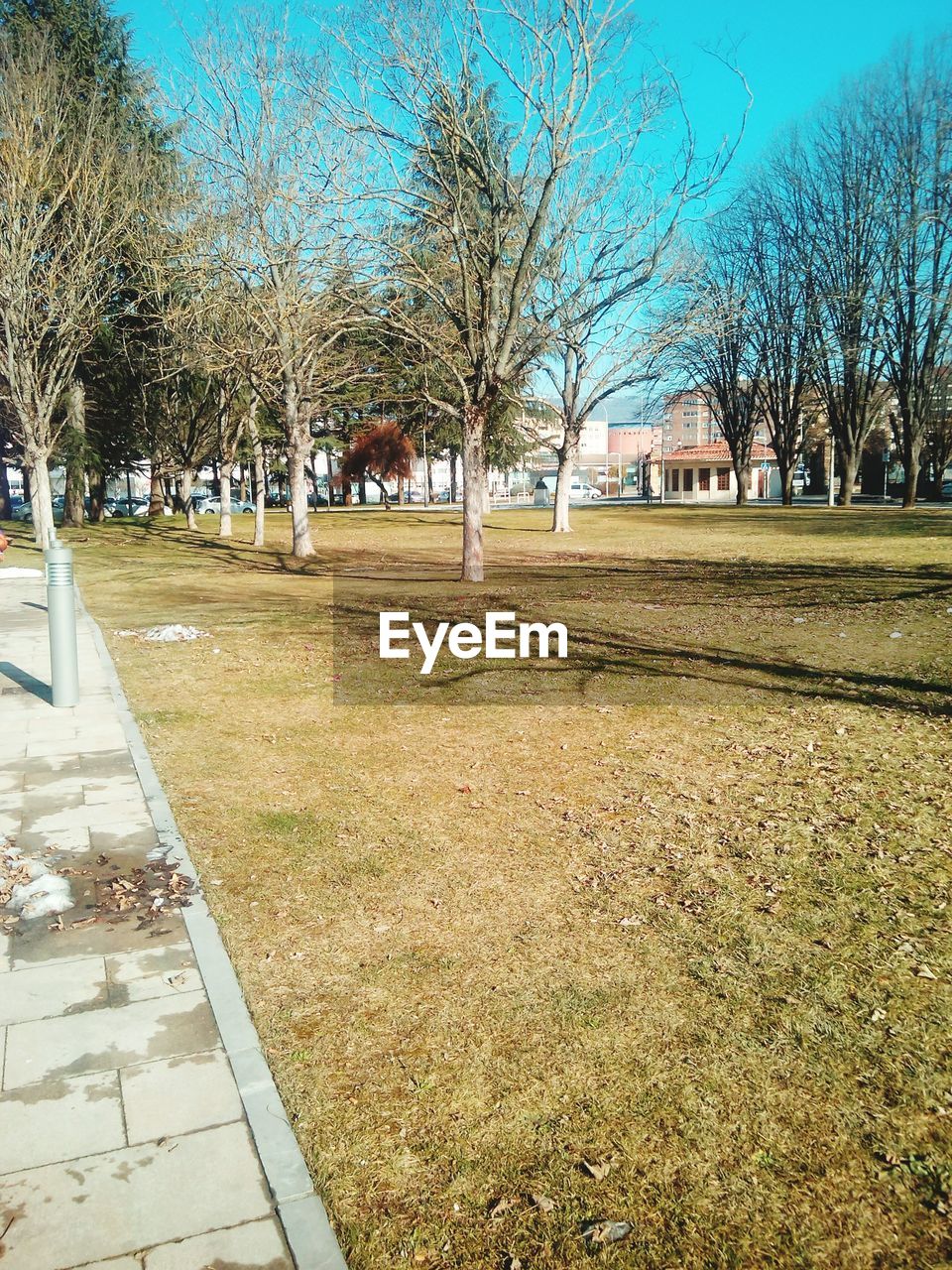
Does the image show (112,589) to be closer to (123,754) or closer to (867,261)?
(123,754)

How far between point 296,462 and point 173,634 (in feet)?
38.2

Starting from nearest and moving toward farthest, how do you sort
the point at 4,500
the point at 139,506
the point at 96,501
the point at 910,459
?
the point at 96,501 < the point at 910,459 < the point at 4,500 < the point at 139,506

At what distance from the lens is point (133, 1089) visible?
10.6 feet

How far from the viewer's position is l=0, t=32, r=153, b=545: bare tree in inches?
892

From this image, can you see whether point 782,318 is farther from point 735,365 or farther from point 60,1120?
Answer: point 60,1120

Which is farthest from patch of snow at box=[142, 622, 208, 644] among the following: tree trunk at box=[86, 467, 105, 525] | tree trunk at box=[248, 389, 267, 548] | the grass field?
tree trunk at box=[86, 467, 105, 525]

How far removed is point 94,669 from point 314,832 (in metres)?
5.96

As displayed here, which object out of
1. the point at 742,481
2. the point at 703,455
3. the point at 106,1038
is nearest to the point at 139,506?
the point at 742,481

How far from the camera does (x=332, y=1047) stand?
3520mm

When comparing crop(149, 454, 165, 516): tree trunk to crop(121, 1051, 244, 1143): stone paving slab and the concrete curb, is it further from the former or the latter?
crop(121, 1051, 244, 1143): stone paving slab

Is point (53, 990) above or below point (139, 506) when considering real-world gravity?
below

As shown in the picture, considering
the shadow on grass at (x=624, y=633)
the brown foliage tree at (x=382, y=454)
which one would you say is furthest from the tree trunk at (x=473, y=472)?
the brown foliage tree at (x=382, y=454)

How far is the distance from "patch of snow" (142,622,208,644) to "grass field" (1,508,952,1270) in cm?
191

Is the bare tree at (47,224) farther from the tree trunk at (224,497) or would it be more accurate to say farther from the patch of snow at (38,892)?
the patch of snow at (38,892)
